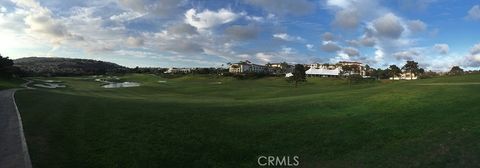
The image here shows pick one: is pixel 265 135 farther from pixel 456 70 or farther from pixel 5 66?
pixel 456 70

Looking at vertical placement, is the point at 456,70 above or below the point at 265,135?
above

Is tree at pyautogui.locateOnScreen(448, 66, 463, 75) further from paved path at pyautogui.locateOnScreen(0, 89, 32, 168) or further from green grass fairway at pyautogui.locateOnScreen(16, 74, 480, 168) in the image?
paved path at pyautogui.locateOnScreen(0, 89, 32, 168)

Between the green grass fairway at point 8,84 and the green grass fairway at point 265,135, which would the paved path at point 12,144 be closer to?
the green grass fairway at point 265,135

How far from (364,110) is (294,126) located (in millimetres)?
6480

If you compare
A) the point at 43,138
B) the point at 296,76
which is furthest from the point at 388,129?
the point at 296,76

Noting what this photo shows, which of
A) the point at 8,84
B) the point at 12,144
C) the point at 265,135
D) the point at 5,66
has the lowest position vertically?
the point at 265,135

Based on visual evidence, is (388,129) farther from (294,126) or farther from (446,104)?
(446,104)

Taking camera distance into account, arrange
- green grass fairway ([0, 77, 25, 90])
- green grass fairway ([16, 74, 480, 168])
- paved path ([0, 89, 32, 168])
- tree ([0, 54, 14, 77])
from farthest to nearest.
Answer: tree ([0, 54, 14, 77]), green grass fairway ([0, 77, 25, 90]), green grass fairway ([16, 74, 480, 168]), paved path ([0, 89, 32, 168])

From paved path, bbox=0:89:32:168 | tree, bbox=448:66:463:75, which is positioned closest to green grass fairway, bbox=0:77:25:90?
paved path, bbox=0:89:32:168

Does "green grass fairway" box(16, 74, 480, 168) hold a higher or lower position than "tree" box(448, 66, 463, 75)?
lower

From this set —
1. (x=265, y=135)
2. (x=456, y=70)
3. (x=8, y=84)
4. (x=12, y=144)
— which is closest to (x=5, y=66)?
(x=8, y=84)

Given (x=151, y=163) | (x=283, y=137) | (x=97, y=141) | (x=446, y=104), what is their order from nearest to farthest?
1. (x=151, y=163)
2. (x=97, y=141)
3. (x=283, y=137)
4. (x=446, y=104)

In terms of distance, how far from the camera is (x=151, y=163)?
1591 centimetres

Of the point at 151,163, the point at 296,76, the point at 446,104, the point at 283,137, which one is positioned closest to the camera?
the point at 151,163
